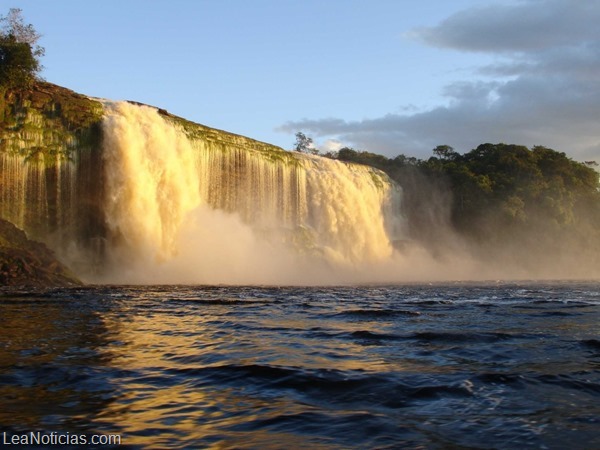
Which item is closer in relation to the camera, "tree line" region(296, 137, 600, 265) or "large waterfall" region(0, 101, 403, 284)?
"large waterfall" region(0, 101, 403, 284)

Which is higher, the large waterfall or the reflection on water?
the large waterfall

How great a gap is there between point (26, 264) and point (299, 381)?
1610cm

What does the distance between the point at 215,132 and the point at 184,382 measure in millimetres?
26651

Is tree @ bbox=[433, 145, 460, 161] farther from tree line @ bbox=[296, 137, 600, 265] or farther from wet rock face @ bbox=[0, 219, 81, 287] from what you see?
wet rock face @ bbox=[0, 219, 81, 287]

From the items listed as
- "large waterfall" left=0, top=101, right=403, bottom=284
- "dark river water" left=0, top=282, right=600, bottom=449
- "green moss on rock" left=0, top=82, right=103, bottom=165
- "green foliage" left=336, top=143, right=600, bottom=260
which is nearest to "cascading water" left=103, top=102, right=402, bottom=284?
"large waterfall" left=0, top=101, right=403, bottom=284

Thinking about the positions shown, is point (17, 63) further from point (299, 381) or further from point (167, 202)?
point (299, 381)

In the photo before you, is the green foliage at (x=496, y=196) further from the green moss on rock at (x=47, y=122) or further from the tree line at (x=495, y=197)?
the green moss on rock at (x=47, y=122)

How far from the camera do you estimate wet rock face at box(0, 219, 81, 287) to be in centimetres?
1812

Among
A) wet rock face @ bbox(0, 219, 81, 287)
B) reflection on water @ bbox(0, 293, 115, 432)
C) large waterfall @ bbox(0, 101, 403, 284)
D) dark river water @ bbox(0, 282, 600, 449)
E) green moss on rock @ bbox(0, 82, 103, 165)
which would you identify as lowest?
dark river water @ bbox(0, 282, 600, 449)

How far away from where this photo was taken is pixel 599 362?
6.67 meters

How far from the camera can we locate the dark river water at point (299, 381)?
3930mm

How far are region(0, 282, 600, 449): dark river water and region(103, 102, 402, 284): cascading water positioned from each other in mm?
14863

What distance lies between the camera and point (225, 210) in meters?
31.5

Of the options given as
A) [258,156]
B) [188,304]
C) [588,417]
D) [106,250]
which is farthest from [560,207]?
[588,417]
